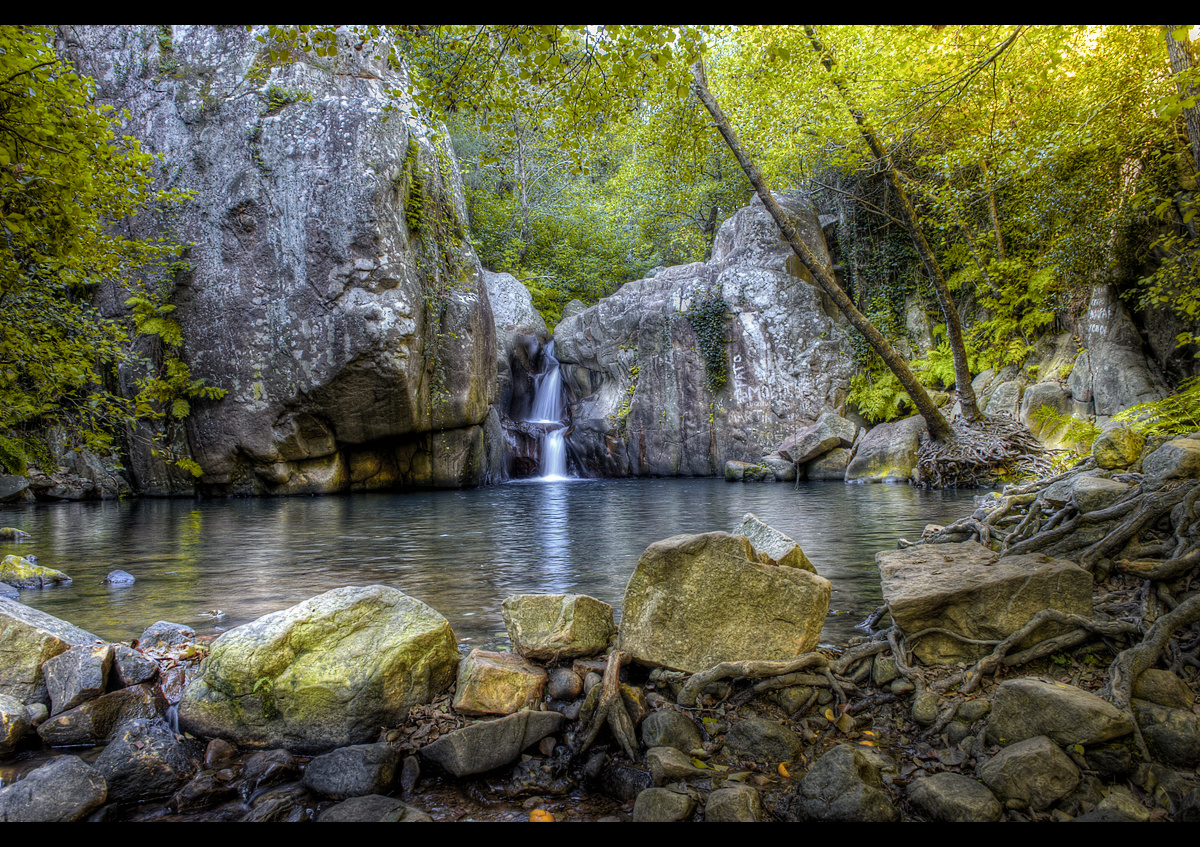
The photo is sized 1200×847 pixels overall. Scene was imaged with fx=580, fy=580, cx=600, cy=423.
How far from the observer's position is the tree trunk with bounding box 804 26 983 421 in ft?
35.1

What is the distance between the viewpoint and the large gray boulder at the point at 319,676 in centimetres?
310

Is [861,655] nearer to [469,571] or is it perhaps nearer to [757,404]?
[469,571]

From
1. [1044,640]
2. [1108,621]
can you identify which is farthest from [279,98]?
[1108,621]

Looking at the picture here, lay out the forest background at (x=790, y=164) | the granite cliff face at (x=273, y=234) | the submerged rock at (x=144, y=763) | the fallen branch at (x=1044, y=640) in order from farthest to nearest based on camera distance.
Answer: the granite cliff face at (x=273, y=234), the forest background at (x=790, y=164), the fallen branch at (x=1044, y=640), the submerged rock at (x=144, y=763)

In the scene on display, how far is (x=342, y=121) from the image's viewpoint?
15.2 m

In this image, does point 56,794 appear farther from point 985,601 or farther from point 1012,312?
point 1012,312

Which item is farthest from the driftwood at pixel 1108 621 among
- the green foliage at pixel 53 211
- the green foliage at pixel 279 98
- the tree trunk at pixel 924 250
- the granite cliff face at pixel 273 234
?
the green foliage at pixel 279 98

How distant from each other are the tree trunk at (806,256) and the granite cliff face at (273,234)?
9259mm

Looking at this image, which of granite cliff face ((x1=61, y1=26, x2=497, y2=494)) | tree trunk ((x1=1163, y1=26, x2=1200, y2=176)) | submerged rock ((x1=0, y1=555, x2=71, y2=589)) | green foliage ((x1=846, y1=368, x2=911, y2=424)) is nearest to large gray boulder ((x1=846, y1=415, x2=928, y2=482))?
green foliage ((x1=846, y1=368, x2=911, y2=424))

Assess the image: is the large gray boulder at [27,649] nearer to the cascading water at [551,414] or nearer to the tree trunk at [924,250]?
the tree trunk at [924,250]

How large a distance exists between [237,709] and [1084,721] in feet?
13.4

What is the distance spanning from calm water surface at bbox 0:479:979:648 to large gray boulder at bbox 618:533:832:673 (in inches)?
39.2

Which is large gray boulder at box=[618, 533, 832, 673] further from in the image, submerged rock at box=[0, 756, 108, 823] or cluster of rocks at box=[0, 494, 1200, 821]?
submerged rock at box=[0, 756, 108, 823]

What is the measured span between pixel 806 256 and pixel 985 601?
8934 mm
